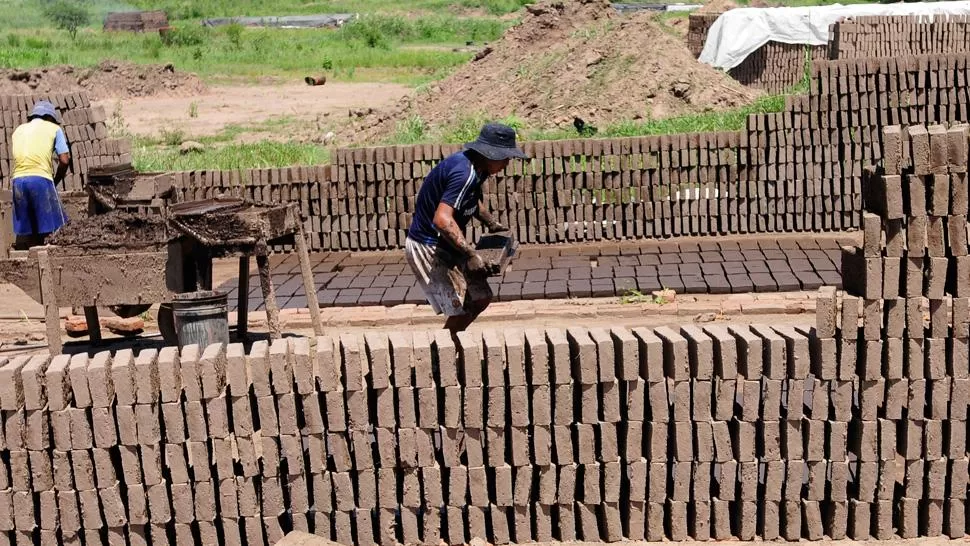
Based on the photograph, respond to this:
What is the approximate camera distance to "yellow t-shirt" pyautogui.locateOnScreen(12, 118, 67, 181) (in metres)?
10.0

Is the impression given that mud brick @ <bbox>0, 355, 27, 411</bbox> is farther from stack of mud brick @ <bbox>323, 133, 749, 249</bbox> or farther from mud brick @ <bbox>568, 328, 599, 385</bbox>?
stack of mud brick @ <bbox>323, 133, 749, 249</bbox>

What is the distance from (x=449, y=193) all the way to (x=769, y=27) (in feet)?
58.0

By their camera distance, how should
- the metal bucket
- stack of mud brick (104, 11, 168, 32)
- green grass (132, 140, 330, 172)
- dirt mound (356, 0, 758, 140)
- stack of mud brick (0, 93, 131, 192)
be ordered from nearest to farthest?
the metal bucket
stack of mud brick (0, 93, 131, 192)
green grass (132, 140, 330, 172)
dirt mound (356, 0, 758, 140)
stack of mud brick (104, 11, 168, 32)

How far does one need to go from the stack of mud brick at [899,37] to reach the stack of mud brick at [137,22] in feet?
98.7

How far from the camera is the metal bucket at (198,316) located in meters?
7.58

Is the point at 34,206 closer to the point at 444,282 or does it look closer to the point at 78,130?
the point at 78,130

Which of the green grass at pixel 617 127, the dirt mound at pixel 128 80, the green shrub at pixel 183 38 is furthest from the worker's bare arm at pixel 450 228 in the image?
the green shrub at pixel 183 38

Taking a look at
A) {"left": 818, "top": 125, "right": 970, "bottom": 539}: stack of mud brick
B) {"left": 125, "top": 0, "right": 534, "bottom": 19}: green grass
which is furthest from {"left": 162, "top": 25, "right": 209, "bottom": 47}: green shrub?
{"left": 818, "top": 125, "right": 970, "bottom": 539}: stack of mud brick

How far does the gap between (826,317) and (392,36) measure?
37.0 meters

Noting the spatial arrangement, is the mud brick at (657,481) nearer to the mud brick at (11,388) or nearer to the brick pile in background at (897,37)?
the mud brick at (11,388)

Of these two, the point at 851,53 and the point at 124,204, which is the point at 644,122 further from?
the point at 124,204

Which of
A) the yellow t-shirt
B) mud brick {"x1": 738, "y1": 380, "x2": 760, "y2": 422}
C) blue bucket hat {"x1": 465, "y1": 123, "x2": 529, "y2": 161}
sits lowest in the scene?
mud brick {"x1": 738, "y1": 380, "x2": 760, "y2": 422}

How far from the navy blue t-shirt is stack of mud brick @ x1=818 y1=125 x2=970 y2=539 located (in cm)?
220

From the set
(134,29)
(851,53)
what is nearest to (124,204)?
(851,53)
